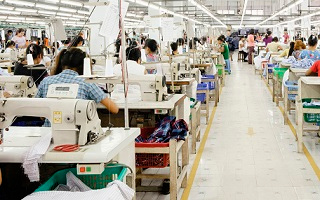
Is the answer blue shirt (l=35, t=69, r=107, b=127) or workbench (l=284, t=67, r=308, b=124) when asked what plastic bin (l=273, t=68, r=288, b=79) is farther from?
blue shirt (l=35, t=69, r=107, b=127)

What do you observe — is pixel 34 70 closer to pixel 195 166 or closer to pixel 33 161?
pixel 195 166

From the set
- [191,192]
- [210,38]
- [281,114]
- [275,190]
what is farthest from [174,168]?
[210,38]

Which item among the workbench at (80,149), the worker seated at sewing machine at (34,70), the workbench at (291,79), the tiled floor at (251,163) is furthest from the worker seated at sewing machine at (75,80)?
the workbench at (291,79)

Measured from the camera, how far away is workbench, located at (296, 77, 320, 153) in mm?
5680

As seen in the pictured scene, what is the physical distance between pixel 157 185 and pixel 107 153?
2388 millimetres

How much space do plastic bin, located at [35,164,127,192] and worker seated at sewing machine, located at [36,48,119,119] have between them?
100cm

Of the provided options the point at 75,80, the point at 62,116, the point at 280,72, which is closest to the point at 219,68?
the point at 280,72

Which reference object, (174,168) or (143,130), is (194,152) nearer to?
(143,130)

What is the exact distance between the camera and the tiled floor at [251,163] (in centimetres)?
453

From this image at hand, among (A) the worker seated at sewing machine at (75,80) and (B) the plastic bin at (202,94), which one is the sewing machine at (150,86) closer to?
(A) the worker seated at sewing machine at (75,80)

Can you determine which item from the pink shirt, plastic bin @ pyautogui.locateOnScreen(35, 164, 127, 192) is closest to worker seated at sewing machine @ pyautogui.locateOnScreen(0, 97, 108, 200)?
plastic bin @ pyautogui.locateOnScreen(35, 164, 127, 192)

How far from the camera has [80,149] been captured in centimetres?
259

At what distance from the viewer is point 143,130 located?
15.9 ft

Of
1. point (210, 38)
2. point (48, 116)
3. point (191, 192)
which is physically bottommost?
point (191, 192)
